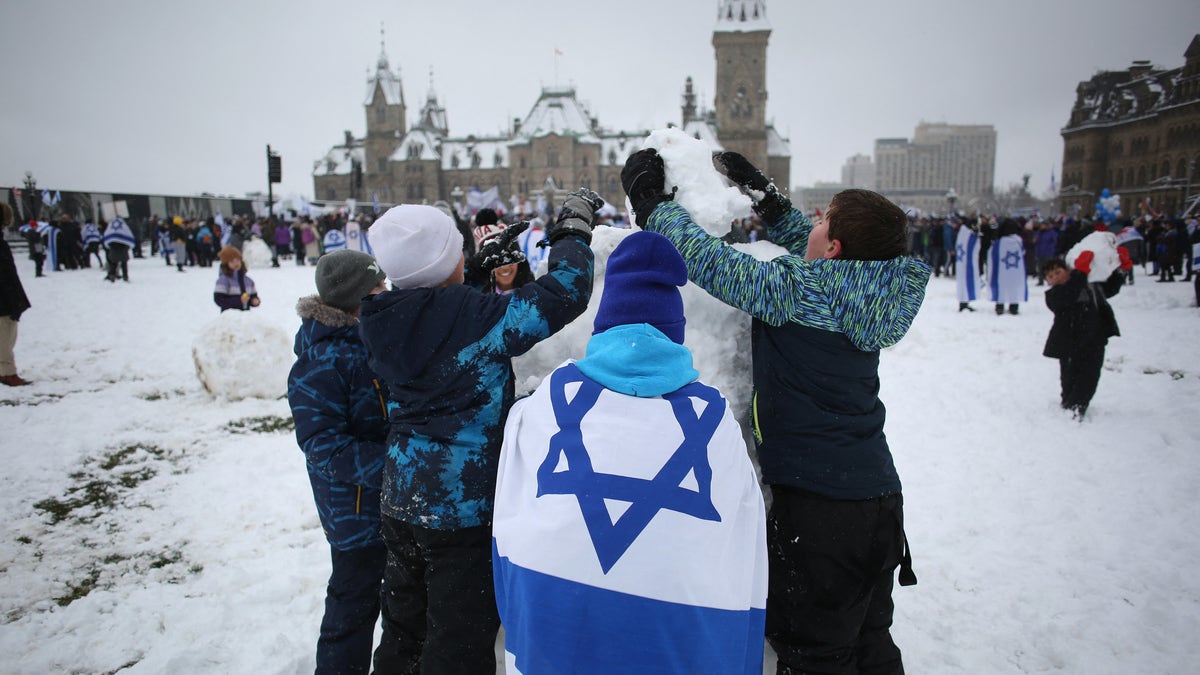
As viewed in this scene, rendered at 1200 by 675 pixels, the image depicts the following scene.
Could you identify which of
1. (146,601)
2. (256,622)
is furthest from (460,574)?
(146,601)

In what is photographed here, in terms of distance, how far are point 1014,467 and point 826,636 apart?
13.3ft

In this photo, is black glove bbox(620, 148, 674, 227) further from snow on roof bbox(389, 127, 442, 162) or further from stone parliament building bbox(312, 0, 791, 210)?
snow on roof bbox(389, 127, 442, 162)

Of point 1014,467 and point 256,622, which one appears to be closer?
point 256,622

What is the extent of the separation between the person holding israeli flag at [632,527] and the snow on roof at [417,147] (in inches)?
2667

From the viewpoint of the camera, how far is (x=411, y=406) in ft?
6.48

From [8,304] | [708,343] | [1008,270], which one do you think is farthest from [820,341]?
[1008,270]

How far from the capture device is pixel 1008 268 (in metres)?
11.1

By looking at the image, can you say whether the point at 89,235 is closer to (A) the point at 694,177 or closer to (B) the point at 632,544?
(A) the point at 694,177

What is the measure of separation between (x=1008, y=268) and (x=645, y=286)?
12148 millimetres

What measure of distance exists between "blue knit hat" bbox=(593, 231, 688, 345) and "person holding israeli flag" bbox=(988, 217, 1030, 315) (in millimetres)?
11907

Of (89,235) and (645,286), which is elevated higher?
(89,235)

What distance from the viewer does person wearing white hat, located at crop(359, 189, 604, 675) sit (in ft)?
6.20

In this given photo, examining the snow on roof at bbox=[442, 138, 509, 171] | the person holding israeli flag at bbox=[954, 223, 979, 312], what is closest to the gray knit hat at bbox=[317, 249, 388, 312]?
the person holding israeli flag at bbox=[954, 223, 979, 312]

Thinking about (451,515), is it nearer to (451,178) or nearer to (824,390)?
(824,390)
